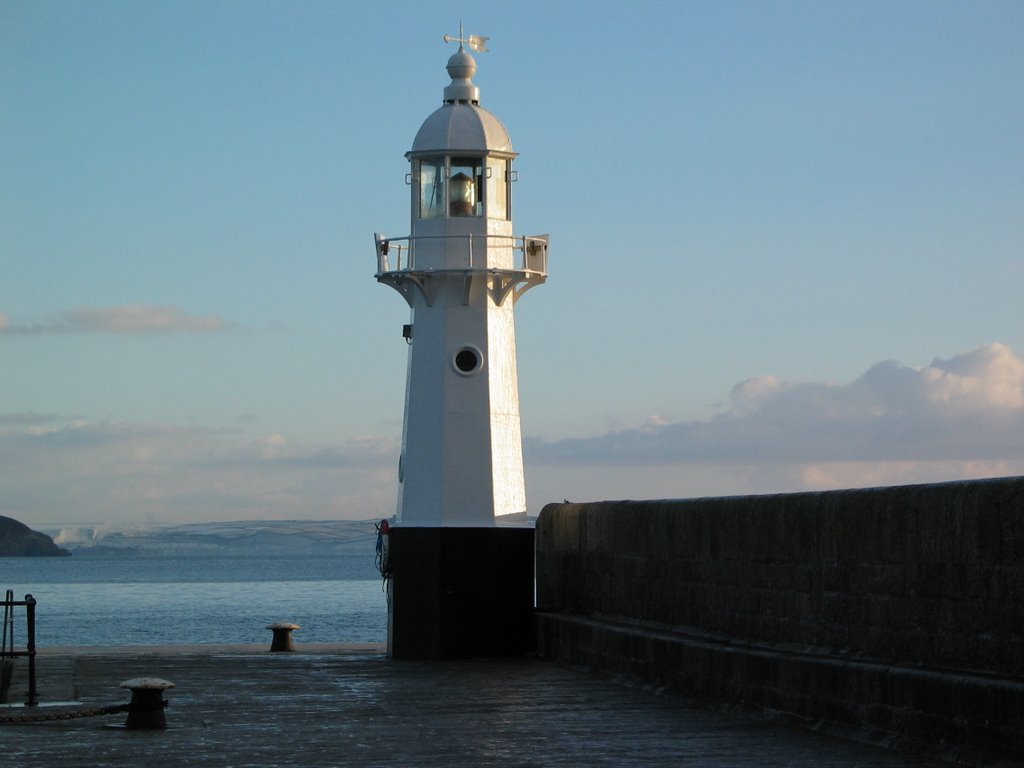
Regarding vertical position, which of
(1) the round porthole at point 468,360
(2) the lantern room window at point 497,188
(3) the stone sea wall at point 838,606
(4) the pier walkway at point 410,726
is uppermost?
(2) the lantern room window at point 497,188

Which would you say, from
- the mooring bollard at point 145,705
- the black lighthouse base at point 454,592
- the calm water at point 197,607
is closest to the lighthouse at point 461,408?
the black lighthouse base at point 454,592

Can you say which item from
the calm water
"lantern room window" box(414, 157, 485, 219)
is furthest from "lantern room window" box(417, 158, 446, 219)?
the calm water

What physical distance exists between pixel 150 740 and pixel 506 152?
36.7 feet

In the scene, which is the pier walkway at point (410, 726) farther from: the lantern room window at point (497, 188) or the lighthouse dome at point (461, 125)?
the lighthouse dome at point (461, 125)

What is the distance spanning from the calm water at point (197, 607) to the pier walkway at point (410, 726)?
1142 inches

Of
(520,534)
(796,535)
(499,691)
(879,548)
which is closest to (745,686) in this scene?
(796,535)

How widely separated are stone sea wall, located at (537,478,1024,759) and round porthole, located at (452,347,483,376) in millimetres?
3207

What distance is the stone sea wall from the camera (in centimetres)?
1000

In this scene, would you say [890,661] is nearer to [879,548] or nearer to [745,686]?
[879,548]

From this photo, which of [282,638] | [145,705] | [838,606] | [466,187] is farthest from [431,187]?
[838,606]

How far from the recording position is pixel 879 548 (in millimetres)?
11594

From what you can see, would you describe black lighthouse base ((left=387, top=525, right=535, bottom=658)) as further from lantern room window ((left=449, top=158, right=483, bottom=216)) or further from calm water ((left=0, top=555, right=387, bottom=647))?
calm water ((left=0, top=555, right=387, bottom=647))

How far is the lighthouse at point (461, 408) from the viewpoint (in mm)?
19734

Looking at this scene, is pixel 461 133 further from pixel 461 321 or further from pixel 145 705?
pixel 145 705
